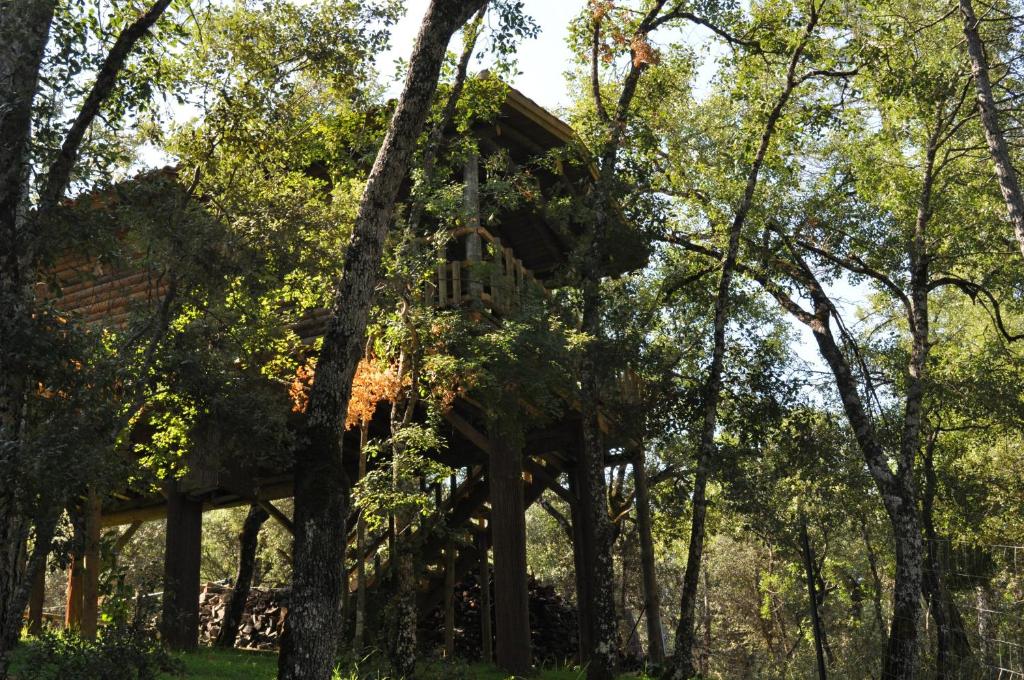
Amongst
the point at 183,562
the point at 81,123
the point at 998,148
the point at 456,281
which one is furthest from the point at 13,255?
the point at 998,148

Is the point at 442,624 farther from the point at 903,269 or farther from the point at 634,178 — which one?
the point at 903,269

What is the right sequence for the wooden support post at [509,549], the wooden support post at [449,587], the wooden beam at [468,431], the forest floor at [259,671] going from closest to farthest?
the forest floor at [259,671] < the wooden support post at [509,549] < the wooden beam at [468,431] < the wooden support post at [449,587]

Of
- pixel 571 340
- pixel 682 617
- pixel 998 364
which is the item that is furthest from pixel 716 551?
pixel 571 340

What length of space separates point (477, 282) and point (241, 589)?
9389 mm

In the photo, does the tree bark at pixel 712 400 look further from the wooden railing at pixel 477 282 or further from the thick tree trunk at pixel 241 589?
the thick tree trunk at pixel 241 589

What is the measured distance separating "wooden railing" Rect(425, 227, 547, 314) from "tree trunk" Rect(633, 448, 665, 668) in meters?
5.53

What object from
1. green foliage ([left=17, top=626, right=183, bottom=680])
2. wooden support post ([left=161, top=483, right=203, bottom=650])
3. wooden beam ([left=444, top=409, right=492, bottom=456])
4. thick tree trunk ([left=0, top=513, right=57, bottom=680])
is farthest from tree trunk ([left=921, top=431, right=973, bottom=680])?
wooden support post ([left=161, top=483, right=203, bottom=650])

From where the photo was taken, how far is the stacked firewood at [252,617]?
63.6ft

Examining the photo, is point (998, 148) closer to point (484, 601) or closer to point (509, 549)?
point (509, 549)

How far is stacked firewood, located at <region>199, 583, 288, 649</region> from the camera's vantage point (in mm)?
19377

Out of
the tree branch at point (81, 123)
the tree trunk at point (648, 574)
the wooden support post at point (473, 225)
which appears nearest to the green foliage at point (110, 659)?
the tree branch at point (81, 123)

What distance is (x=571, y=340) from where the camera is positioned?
1213cm

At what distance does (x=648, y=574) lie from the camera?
17.3 m

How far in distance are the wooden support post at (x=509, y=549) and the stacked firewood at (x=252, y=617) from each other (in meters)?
7.61
